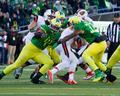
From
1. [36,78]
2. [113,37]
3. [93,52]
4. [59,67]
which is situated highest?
[93,52]

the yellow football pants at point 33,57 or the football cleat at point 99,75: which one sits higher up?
the yellow football pants at point 33,57

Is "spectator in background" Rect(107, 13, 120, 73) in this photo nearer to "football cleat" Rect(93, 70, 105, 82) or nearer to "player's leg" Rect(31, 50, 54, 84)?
"football cleat" Rect(93, 70, 105, 82)

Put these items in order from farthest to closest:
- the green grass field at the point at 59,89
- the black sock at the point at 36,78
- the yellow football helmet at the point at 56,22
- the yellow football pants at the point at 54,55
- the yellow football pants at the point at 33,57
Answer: the yellow football pants at the point at 54,55 < the yellow football helmet at the point at 56,22 < the black sock at the point at 36,78 < the yellow football pants at the point at 33,57 < the green grass field at the point at 59,89

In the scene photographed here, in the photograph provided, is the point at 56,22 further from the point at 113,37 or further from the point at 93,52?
the point at 113,37

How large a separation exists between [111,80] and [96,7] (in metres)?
18.5

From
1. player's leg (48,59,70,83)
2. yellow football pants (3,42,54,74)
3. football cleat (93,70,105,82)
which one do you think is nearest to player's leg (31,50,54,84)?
yellow football pants (3,42,54,74)

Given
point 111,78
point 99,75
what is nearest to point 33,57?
point 99,75

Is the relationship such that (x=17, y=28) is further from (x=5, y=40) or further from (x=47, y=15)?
(x=47, y=15)

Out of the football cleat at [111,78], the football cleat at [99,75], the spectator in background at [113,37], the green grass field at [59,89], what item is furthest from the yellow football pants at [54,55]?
the spectator in background at [113,37]

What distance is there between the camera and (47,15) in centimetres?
1634

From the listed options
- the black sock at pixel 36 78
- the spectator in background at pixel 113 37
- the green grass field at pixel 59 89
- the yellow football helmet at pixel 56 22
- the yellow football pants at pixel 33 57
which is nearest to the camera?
the green grass field at pixel 59 89

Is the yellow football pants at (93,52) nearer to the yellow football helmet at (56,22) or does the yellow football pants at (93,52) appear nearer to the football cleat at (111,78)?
the football cleat at (111,78)

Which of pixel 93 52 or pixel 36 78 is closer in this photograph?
pixel 36 78

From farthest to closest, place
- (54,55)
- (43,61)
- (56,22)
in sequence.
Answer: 1. (54,55)
2. (56,22)
3. (43,61)
